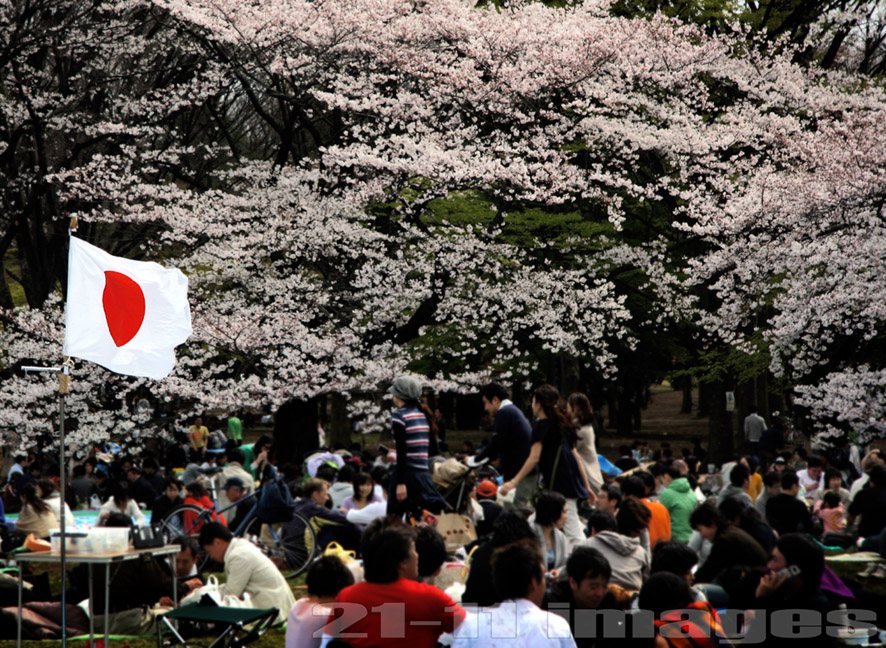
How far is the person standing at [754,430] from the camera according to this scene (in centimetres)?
2198

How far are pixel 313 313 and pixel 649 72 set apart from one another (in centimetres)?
889

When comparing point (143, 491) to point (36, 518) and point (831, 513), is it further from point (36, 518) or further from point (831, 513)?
point (831, 513)

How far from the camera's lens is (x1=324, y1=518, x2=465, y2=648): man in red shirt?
16.6 feet

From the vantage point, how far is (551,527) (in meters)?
7.63

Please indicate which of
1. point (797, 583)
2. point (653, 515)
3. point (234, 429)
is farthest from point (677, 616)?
point (234, 429)

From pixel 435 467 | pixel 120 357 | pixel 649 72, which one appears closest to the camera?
pixel 120 357

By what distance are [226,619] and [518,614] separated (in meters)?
2.93

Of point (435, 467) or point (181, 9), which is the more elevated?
point (181, 9)

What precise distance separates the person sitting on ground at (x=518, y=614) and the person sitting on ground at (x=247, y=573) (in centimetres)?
352

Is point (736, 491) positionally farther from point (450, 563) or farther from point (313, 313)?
point (313, 313)

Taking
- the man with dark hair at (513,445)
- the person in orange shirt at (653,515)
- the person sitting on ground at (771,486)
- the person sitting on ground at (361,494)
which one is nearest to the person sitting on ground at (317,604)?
the man with dark hair at (513,445)

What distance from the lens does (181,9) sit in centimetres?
1833

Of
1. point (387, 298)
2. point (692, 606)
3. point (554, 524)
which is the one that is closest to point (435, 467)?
point (554, 524)

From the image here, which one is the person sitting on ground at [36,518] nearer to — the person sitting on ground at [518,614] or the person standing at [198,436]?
the person sitting on ground at [518,614]
